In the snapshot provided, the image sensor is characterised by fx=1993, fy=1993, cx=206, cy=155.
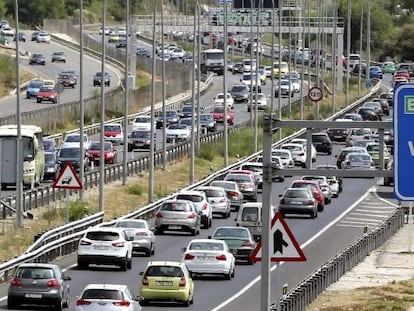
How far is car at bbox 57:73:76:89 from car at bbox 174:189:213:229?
68.0 meters

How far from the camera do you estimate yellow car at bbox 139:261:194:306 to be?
147ft

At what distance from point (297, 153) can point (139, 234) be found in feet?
117

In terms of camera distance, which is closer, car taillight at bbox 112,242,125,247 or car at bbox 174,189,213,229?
car taillight at bbox 112,242,125,247

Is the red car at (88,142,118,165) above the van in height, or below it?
below

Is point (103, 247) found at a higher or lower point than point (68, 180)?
lower

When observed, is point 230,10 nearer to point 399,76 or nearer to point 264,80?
point 264,80

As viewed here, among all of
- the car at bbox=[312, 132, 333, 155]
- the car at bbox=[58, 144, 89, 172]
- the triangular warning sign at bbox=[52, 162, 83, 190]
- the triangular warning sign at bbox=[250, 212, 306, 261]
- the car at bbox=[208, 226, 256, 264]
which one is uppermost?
the triangular warning sign at bbox=[250, 212, 306, 261]

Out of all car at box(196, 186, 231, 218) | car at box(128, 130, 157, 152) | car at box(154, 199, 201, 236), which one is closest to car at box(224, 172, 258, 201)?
car at box(196, 186, 231, 218)

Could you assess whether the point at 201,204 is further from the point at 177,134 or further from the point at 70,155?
the point at 177,134

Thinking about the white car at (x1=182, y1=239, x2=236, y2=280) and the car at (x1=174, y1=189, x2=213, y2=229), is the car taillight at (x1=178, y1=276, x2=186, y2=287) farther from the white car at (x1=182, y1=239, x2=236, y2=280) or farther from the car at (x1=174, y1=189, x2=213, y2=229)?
the car at (x1=174, y1=189, x2=213, y2=229)

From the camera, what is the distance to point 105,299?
39188 mm

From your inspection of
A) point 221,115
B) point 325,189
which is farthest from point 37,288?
point 221,115

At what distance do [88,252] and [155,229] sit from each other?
38.6ft

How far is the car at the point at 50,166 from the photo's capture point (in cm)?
7788
